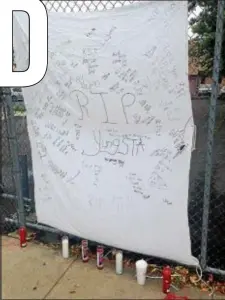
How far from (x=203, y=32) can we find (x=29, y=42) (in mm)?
1802

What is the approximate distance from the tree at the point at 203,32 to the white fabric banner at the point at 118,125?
53 cm

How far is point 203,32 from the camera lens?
3.81 m

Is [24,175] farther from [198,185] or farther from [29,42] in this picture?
[198,185]

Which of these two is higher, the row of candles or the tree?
the tree

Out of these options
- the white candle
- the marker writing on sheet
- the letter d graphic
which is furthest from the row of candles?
the letter d graphic

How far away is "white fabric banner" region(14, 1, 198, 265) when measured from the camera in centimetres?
268

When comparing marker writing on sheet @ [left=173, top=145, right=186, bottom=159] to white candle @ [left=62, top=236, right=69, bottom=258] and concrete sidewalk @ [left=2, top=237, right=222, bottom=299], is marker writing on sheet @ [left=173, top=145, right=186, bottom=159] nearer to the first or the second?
concrete sidewalk @ [left=2, top=237, right=222, bottom=299]

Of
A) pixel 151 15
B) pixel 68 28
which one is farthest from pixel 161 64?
pixel 68 28

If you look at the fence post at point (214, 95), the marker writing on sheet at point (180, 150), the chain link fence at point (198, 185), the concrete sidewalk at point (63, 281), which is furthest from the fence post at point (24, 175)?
the fence post at point (214, 95)

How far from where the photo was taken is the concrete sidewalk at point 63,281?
293 centimetres

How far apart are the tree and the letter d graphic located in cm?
124

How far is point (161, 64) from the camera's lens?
2.67 m

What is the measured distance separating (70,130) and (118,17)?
1055 mm

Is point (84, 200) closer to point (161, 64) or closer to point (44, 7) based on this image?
point (161, 64)
